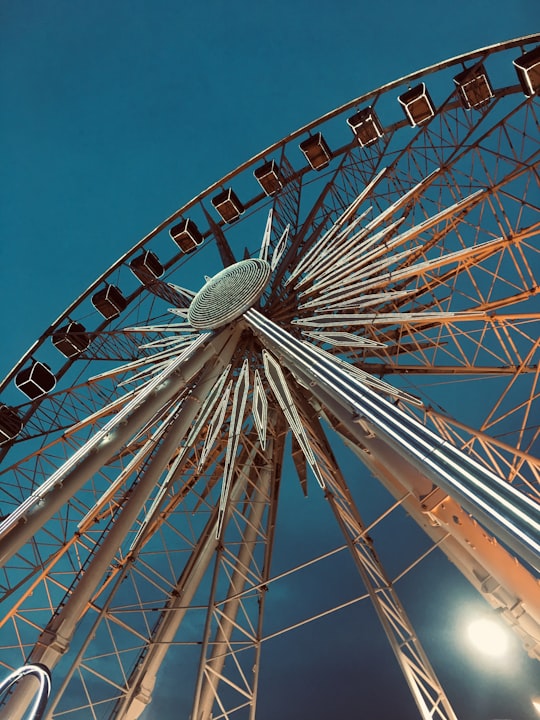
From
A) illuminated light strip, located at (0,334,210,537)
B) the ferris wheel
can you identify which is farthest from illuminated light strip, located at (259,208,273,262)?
illuminated light strip, located at (0,334,210,537)

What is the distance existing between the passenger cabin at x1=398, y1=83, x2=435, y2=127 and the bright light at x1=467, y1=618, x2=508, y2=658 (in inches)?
573

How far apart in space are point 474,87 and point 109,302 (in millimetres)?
14897

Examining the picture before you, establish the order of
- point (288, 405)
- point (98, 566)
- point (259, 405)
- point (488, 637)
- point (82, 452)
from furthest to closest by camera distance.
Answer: point (259, 405) → point (288, 405) → point (82, 452) → point (98, 566) → point (488, 637)

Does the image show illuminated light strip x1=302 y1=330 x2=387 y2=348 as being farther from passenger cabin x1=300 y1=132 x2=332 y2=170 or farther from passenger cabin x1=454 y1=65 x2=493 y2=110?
passenger cabin x1=300 y1=132 x2=332 y2=170

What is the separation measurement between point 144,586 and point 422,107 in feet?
158

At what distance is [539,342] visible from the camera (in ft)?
39.3

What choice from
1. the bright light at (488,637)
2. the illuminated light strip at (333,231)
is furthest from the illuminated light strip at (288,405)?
the bright light at (488,637)

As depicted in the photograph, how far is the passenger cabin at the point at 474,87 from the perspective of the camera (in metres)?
16.5

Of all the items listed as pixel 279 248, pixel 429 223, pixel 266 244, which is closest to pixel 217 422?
pixel 279 248

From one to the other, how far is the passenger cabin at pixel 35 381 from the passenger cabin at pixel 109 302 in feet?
10.9

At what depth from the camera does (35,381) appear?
19859 millimetres

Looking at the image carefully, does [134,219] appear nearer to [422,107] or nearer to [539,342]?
[422,107]

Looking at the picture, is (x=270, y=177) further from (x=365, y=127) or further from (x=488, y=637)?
(x=488, y=637)

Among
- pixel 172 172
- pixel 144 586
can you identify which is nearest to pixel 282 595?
pixel 144 586
